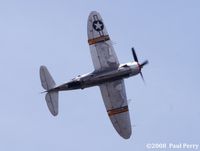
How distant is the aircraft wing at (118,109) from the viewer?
60.6 metres

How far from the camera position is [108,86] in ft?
198

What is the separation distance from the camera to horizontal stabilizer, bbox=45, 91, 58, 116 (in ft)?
191

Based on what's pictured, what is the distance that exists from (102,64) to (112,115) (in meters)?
4.23

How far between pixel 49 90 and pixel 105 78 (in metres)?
4.37

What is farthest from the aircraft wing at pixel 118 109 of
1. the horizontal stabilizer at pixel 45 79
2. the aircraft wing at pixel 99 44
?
the horizontal stabilizer at pixel 45 79

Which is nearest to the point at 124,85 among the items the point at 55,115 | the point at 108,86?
the point at 108,86

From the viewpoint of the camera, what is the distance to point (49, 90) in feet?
192

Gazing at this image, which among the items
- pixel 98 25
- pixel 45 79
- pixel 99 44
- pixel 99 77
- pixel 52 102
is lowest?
pixel 52 102

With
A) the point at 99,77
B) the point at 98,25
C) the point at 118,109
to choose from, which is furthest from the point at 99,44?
the point at 118,109

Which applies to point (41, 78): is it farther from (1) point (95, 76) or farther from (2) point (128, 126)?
(2) point (128, 126)

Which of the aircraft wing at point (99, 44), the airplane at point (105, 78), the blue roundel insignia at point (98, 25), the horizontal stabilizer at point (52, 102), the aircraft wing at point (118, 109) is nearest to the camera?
the horizontal stabilizer at point (52, 102)

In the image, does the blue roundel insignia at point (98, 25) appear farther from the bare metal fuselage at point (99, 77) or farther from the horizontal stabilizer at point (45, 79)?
the horizontal stabilizer at point (45, 79)

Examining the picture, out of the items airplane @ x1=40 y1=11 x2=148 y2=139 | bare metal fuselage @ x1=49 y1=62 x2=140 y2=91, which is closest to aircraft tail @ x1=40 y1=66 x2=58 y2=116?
airplane @ x1=40 y1=11 x2=148 y2=139

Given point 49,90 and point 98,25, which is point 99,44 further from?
point 49,90
